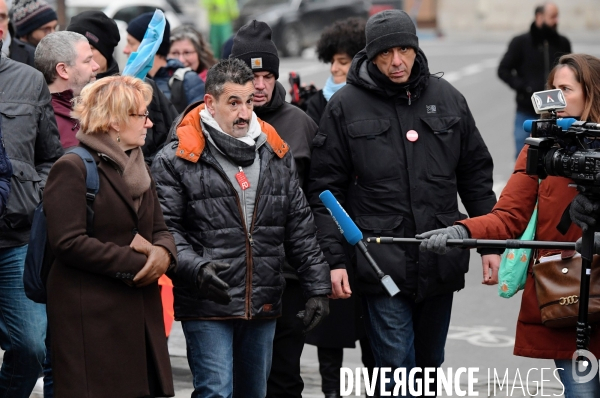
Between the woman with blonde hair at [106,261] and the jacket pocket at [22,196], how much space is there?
77 centimetres

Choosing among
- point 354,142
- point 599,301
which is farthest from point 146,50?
point 599,301

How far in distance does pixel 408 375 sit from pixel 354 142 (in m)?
1.16

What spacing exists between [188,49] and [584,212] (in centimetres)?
479

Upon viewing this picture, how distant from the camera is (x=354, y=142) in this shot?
5.55 meters

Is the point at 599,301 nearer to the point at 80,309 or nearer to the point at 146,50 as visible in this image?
the point at 80,309

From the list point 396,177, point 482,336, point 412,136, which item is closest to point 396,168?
point 396,177

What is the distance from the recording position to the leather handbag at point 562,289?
15.7 feet

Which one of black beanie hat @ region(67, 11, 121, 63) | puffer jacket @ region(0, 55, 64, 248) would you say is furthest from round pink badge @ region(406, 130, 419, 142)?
black beanie hat @ region(67, 11, 121, 63)

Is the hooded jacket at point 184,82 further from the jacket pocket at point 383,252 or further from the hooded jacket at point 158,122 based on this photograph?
the jacket pocket at point 383,252

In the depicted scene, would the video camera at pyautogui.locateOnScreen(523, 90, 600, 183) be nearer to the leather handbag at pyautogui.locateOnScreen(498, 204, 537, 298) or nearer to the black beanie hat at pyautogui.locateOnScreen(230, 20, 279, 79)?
the leather handbag at pyautogui.locateOnScreen(498, 204, 537, 298)

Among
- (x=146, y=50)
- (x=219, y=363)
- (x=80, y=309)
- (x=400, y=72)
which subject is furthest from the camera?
(x=146, y=50)

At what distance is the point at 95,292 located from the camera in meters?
4.64

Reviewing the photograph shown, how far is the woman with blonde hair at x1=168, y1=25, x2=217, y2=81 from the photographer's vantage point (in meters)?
8.69

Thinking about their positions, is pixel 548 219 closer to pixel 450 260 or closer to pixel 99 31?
pixel 450 260
